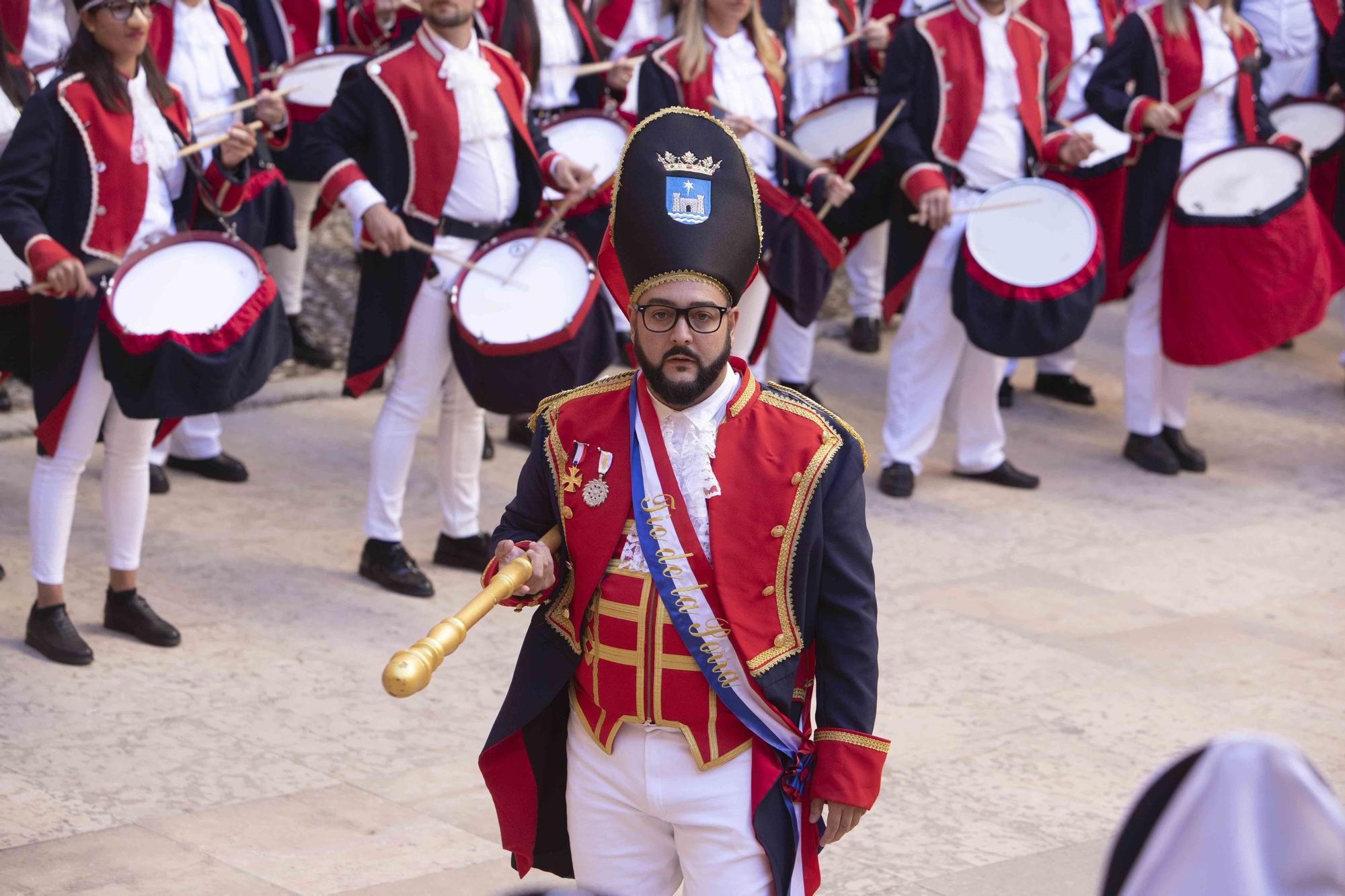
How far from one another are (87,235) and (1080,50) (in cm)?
535

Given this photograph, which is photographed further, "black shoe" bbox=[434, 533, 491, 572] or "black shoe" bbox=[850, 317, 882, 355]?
"black shoe" bbox=[850, 317, 882, 355]

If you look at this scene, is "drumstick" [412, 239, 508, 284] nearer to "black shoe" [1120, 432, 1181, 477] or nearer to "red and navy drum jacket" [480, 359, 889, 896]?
"red and navy drum jacket" [480, 359, 889, 896]

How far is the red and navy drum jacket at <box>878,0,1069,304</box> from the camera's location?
6684 mm

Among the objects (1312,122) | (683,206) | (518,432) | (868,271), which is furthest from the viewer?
(868,271)

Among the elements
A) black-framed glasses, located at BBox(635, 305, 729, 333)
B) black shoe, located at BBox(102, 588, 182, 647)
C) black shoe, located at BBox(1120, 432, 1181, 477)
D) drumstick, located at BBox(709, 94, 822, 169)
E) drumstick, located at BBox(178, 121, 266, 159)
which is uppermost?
black-framed glasses, located at BBox(635, 305, 729, 333)

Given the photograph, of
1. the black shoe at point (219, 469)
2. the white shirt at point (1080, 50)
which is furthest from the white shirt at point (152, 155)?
the white shirt at point (1080, 50)

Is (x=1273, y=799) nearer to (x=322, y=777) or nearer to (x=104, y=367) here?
(x=322, y=777)

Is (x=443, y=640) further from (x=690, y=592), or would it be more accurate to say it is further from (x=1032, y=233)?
(x=1032, y=233)

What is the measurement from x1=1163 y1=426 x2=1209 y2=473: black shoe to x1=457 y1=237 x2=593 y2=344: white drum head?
10.5 ft

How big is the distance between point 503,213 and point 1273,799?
170 inches

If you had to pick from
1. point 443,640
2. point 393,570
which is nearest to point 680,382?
point 443,640

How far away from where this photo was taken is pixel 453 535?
19.8 ft

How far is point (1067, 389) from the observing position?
855 centimetres

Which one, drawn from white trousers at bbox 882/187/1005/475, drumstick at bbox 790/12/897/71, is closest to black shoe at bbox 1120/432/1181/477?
white trousers at bbox 882/187/1005/475
